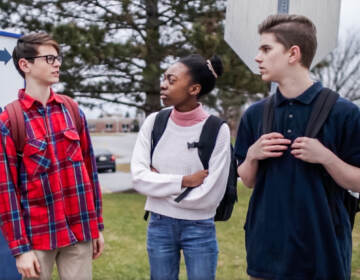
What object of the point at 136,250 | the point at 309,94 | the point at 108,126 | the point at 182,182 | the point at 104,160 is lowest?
the point at 108,126

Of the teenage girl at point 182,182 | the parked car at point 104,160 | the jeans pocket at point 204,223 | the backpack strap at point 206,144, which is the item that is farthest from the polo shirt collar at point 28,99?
the parked car at point 104,160

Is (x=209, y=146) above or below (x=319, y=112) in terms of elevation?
below

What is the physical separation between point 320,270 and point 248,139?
25.5 inches

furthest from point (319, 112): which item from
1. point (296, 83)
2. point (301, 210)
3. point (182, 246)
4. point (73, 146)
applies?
point (73, 146)

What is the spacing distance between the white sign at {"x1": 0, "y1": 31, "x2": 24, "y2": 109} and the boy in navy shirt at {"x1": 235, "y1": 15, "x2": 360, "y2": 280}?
2464mm

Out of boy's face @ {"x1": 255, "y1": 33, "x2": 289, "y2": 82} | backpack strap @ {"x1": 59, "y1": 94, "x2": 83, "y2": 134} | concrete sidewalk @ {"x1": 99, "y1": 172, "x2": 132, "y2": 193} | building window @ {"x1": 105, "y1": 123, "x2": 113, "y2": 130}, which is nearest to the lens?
boy's face @ {"x1": 255, "y1": 33, "x2": 289, "y2": 82}

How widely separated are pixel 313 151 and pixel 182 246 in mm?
1007

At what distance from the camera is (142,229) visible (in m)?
7.53

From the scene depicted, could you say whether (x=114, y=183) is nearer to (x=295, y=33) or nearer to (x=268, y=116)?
(x=268, y=116)

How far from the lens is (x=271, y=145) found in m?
1.83

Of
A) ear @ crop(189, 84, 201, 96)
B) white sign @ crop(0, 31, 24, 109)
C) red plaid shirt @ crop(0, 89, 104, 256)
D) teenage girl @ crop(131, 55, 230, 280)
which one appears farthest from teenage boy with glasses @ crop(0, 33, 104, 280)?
white sign @ crop(0, 31, 24, 109)

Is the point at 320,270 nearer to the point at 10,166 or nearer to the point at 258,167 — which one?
the point at 258,167

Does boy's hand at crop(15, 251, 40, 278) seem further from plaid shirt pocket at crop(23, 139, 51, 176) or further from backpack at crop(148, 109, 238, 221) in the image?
backpack at crop(148, 109, 238, 221)

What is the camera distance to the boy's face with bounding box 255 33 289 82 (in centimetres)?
186
